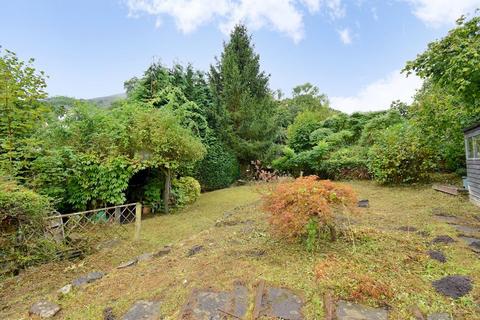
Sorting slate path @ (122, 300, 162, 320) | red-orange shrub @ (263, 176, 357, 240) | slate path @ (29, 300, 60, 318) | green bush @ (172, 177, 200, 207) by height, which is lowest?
slate path @ (29, 300, 60, 318)

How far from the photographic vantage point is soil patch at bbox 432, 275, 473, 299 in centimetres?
232

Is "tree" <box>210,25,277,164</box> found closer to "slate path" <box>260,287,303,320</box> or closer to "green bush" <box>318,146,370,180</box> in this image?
"green bush" <box>318,146,370,180</box>

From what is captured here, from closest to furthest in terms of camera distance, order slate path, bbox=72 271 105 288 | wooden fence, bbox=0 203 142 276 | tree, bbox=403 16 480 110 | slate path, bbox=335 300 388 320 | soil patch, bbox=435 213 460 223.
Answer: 1. slate path, bbox=335 300 388 320
2. slate path, bbox=72 271 105 288
3. tree, bbox=403 16 480 110
4. wooden fence, bbox=0 203 142 276
5. soil patch, bbox=435 213 460 223

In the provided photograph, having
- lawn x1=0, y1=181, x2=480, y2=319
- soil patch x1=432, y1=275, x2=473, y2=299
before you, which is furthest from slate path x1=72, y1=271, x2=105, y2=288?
soil patch x1=432, y1=275, x2=473, y2=299

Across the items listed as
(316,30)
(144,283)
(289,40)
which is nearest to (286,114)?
(289,40)

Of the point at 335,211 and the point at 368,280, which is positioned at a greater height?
the point at 335,211

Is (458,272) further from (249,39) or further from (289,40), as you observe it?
(249,39)

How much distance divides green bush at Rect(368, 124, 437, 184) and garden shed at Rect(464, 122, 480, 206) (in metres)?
2.01

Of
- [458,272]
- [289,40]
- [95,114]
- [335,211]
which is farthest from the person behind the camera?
[289,40]

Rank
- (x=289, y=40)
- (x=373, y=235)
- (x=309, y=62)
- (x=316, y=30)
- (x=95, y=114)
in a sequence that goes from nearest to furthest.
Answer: (x=373, y=235)
(x=95, y=114)
(x=316, y=30)
(x=289, y=40)
(x=309, y=62)

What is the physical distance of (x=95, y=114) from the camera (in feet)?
21.4

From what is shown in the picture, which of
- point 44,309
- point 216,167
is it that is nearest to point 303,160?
point 216,167

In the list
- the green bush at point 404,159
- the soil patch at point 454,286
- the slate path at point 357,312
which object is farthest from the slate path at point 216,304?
the green bush at point 404,159

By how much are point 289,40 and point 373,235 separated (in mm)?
9979
